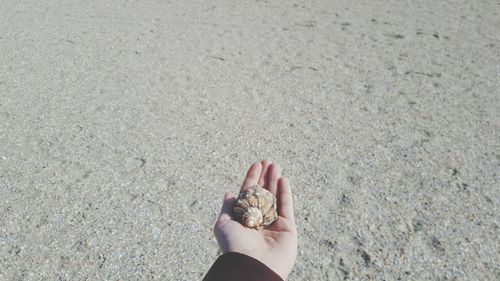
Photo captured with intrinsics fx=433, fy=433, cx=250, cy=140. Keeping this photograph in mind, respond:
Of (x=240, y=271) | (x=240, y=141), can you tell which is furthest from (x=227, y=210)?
(x=240, y=141)

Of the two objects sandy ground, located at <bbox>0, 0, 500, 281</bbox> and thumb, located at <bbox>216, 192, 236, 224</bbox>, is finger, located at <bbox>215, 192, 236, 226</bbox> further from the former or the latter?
sandy ground, located at <bbox>0, 0, 500, 281</bbox>

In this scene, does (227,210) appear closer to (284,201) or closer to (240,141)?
(284,201)

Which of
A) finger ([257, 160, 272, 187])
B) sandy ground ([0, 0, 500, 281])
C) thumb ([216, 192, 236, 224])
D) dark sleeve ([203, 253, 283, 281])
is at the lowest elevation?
sandy ground ([0, 0, 500, 281])

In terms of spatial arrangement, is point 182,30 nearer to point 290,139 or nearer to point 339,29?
point 339,29

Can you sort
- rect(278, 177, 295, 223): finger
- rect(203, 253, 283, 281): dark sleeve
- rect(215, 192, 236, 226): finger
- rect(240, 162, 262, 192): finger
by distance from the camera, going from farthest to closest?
rect(240, 162, 262, 192): finger → rect(278, 177, 295, 223): finger → rect(215, 192, 236, 226): finger → rect(203, 253, 283, 281): dark sleeve

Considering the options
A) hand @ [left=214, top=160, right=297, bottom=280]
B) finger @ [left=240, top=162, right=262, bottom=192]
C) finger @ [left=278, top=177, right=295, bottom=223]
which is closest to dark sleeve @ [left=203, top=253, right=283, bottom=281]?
hand @ [left=214, top=160, right=297, bottom=280]

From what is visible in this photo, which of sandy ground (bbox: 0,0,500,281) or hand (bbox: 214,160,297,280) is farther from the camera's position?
sandy ground (bbox: 0,0,500,281)
